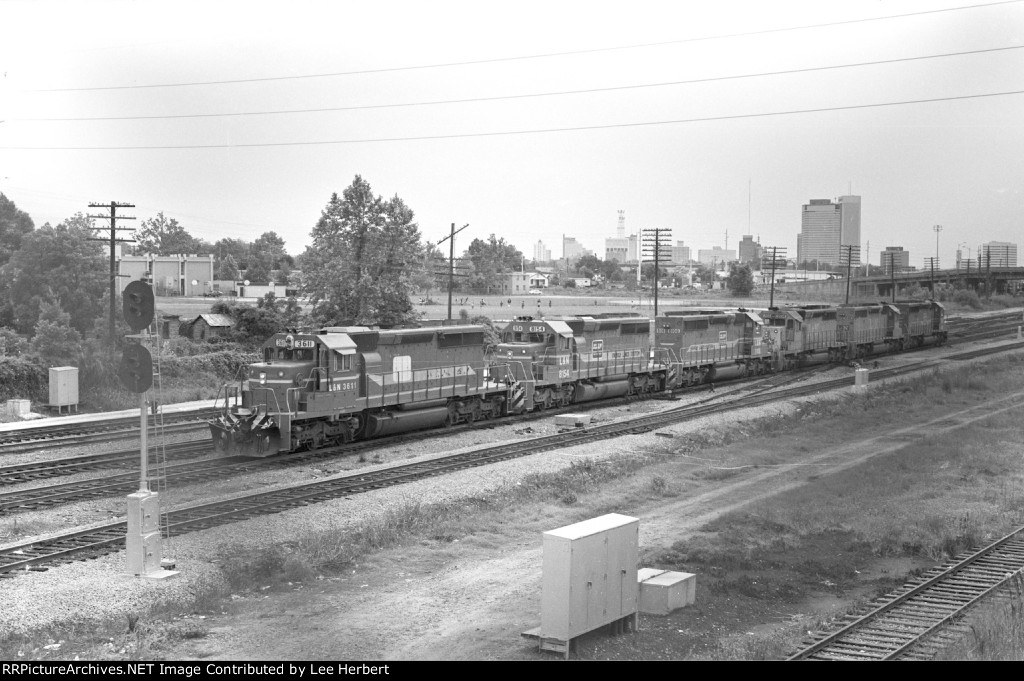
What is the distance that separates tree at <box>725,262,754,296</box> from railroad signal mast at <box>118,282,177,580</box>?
1870 cm

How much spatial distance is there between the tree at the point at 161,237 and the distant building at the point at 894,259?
2445 cm

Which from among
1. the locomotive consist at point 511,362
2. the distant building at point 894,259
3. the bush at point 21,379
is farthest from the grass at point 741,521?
the bush at point 21,379

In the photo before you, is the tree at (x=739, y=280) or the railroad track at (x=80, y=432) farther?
the tree at (x=739, y=280)

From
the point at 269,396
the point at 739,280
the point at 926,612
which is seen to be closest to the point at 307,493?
the point at 269,396

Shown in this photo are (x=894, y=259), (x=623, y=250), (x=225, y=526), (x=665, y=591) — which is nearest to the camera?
(x=665, y=591)

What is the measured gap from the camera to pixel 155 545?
34.3 feet

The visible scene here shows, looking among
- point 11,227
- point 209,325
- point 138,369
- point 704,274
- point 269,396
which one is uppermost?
point 11,227

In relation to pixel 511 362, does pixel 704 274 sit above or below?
above

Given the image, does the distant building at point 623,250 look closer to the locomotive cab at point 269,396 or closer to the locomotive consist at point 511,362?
the locomotive consist at point 511,362

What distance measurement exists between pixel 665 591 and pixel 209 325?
2860 centimetres

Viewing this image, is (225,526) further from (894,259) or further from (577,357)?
(894,259)

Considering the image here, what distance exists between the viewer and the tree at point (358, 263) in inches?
1013

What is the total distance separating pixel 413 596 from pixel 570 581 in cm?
234

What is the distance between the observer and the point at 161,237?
3500 cm
